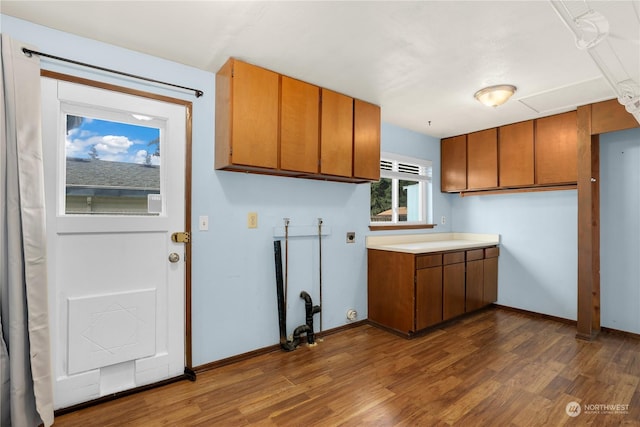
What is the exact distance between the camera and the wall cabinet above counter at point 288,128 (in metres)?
2.43

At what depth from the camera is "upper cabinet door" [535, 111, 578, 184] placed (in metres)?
3.47

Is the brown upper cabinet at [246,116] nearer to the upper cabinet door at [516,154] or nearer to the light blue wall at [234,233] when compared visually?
the light blue wall at [234,233]

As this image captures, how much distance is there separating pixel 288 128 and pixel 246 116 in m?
0.37

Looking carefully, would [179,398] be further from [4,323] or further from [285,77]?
[285,77]

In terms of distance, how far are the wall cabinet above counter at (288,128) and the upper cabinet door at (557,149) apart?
1.98 meters

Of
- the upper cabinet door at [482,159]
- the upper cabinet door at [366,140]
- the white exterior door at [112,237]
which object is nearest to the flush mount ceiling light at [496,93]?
the upper cabinet door at [366,140]

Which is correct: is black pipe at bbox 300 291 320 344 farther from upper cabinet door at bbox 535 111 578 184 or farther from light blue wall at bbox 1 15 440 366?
upper cabinet door at bbox 535 111 578 184

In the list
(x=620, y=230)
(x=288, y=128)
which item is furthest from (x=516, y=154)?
(x=288, y=128)

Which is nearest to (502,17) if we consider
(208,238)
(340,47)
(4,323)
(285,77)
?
(340,47)

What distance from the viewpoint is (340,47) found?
2.24 metres

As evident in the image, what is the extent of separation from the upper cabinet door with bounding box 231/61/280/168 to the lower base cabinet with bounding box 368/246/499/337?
5.64ft

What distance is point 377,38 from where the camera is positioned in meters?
2.11

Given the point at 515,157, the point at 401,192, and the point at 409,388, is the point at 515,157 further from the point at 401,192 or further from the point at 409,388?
the point at 409,388

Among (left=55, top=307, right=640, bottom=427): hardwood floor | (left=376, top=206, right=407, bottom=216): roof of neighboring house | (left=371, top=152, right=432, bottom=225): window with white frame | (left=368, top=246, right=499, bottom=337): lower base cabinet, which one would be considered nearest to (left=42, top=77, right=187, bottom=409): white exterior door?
(left=55, top=307, right=640, bottom=427): hardwood floor
